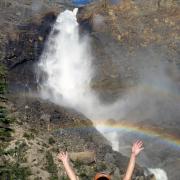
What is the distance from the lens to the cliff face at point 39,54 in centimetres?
9262

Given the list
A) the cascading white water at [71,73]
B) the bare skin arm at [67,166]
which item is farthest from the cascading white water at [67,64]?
the bare skin arm at [67,166]

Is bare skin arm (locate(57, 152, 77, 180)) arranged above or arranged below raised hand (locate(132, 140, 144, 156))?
below

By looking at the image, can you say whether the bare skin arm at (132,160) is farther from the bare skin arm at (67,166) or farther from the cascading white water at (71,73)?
the cascading white water at (71,73)

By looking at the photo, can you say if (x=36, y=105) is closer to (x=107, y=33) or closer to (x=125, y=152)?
(x=125, y=152)

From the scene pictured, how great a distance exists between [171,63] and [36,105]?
4491 cm

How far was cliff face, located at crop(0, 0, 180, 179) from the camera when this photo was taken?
9262 cm

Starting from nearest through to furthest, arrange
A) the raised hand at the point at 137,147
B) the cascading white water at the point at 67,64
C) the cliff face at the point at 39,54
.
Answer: the raised hand at the point at 137,147 < the cliff face at the point at 39,54 < the cascading white water at the point at 67,64

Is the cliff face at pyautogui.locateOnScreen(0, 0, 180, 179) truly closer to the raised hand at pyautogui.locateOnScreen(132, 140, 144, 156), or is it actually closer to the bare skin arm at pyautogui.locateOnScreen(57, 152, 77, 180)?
the bare skin arm at pyautogui.locateOnScreen(57, 152, 77, 180)

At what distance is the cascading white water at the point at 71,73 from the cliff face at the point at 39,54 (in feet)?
7.55

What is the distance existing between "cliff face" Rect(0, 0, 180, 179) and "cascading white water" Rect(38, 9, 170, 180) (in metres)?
2.30

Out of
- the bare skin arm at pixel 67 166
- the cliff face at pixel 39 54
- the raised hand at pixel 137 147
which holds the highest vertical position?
the cliff face at pixel 39 54

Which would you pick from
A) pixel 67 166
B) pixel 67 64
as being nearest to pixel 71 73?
pixel 67 64

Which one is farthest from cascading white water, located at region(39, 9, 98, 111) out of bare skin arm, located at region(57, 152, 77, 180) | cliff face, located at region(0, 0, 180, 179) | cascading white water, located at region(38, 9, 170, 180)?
bare skin arm, located at region(57, 152, 77, 180)

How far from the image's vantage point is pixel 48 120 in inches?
4134
